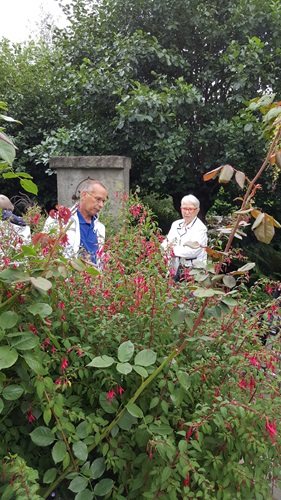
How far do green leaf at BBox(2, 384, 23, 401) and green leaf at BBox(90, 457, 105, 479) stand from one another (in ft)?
1.12

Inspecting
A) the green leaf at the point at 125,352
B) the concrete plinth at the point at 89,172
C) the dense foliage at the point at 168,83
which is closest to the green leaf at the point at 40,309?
the green leaf at the point at 125,352

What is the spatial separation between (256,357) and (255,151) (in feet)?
23.4

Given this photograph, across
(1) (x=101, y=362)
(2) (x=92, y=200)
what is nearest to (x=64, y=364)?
(1) (x=101, y=362)

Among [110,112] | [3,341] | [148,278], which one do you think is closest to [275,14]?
[110,112]

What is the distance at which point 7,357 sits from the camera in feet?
5.02

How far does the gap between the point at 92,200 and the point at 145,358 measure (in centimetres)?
264

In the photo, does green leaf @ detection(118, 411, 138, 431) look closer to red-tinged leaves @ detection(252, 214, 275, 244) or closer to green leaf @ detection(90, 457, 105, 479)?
green leaf @ detection(90, 457, 105, 479)

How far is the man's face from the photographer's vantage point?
4217 millimetres

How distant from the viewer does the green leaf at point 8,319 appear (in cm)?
158

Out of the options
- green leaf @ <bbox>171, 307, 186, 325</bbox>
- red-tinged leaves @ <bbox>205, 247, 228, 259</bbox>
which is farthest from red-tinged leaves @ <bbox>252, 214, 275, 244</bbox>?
green leaf @ <bbox>171, 307, 186, 325</bbox>

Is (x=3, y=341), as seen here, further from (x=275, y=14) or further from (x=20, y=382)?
(x=275, y=14)

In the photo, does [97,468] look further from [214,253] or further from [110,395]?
[214,253]

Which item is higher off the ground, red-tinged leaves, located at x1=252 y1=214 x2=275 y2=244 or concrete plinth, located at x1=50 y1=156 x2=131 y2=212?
red-tinged leaves, located at x1=252 y1=214 x2=275 y2=244

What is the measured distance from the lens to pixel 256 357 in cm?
190
